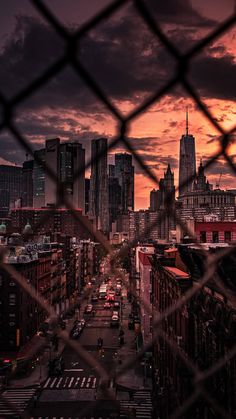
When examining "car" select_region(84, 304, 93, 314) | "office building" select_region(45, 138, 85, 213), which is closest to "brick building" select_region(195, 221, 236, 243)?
"office building" select_region(45, 138, 85, 213)

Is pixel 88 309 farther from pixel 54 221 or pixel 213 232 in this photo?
pixel 54 221

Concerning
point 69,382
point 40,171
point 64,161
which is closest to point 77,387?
point 69,382

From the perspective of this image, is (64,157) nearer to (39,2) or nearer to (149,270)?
(39,2)

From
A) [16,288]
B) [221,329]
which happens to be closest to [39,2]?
[221,329]

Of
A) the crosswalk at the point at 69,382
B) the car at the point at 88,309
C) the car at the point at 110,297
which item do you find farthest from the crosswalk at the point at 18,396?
the car at the point at 110,297

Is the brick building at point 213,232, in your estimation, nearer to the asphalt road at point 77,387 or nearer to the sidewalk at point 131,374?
the sidewalk at point 131,374
